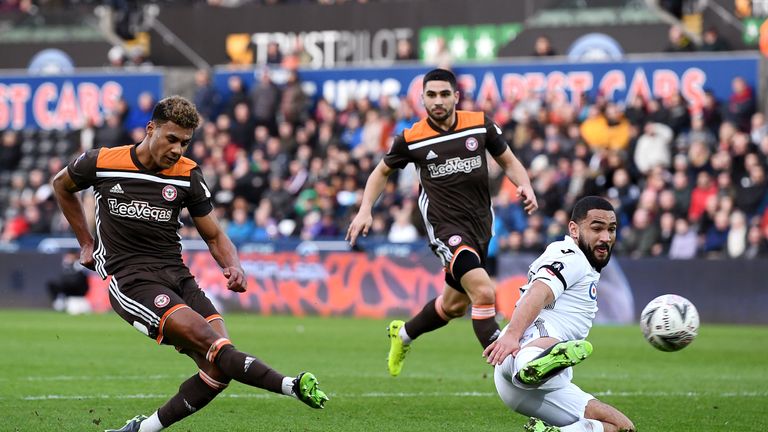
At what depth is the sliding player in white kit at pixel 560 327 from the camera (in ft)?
26.1

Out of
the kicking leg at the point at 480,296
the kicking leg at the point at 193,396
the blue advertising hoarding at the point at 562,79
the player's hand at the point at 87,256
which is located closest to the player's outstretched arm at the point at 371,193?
the kicking leg at the point at 480,296

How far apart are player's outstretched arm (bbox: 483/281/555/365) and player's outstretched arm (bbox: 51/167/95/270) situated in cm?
296

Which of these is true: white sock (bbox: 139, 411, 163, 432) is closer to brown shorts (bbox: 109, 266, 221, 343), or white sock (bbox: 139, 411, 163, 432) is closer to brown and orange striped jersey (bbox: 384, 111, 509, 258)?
brown shorts (bbox: 109, 266, 221, 343)

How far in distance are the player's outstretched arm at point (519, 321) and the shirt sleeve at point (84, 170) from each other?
2.93 meters

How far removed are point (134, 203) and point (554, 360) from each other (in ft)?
9.76

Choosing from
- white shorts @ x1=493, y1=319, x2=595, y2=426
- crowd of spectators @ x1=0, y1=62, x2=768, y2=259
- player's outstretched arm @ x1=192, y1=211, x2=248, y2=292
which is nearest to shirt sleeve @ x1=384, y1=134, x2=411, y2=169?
player's outstretched arm @ x1=192, y1=211, x2=248, y2=292

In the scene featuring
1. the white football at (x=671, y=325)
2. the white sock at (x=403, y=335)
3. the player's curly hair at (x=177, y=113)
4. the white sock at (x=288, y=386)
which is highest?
the player's curly hair at (x=177, y=113)

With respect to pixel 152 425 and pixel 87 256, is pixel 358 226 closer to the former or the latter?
pixel 87 256

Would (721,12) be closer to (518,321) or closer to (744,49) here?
(744,49)

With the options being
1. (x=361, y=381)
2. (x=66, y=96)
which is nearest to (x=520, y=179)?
(x=361, y=381)

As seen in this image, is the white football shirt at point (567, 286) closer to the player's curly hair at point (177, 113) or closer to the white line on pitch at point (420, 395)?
the player's curly hair at point (177, 113)

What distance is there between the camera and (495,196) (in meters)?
24.1

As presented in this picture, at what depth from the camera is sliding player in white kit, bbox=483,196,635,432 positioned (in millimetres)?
7968

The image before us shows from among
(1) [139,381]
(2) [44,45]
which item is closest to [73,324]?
(1) [139,381]
